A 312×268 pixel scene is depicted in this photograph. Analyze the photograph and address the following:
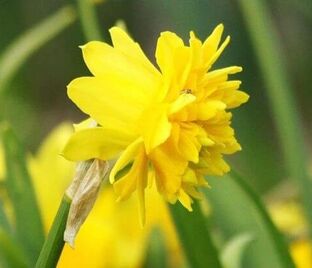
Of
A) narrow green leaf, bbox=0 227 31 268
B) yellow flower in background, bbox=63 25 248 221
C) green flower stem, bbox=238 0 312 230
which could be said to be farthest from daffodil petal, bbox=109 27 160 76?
green flower stem, bbox=238 0 312 230

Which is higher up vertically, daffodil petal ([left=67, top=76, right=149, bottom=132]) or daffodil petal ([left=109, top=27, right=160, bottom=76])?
daffodil petal ([left=109, top=27, right=160, bottom=76])

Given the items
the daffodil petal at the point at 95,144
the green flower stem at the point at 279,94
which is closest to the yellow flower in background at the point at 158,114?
the daffodil petal at the point at 95,144

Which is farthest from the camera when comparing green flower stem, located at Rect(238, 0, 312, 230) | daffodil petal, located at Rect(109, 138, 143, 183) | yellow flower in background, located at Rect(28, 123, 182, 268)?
green flower stem, located at Rect(238, 0, 312, 230)

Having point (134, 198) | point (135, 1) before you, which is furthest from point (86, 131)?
point (135, 1)

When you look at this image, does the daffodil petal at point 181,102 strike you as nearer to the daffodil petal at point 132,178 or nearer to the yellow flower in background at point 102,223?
the daffodil petal at point 132,178

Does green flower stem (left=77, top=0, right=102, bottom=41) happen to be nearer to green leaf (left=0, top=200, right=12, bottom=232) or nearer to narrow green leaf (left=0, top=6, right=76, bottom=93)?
narrow green leaf (left=0, top=6, right=76, bottom=93)

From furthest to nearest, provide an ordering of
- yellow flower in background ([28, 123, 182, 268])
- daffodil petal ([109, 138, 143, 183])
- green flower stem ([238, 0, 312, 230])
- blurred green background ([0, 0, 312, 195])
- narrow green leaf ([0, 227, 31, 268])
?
1. blurred green background ([0, 0, 312, 195])
2. green flower stem ([238, 0, 312, 230])
3. yellow flower in background ([28, 123, 182, 268])
4. narrow green leaf ([0, 227, 31, 268])
5. daffodil petal ([109, 138, 143, 183])

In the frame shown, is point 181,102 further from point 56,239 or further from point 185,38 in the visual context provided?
→ point 185,38
